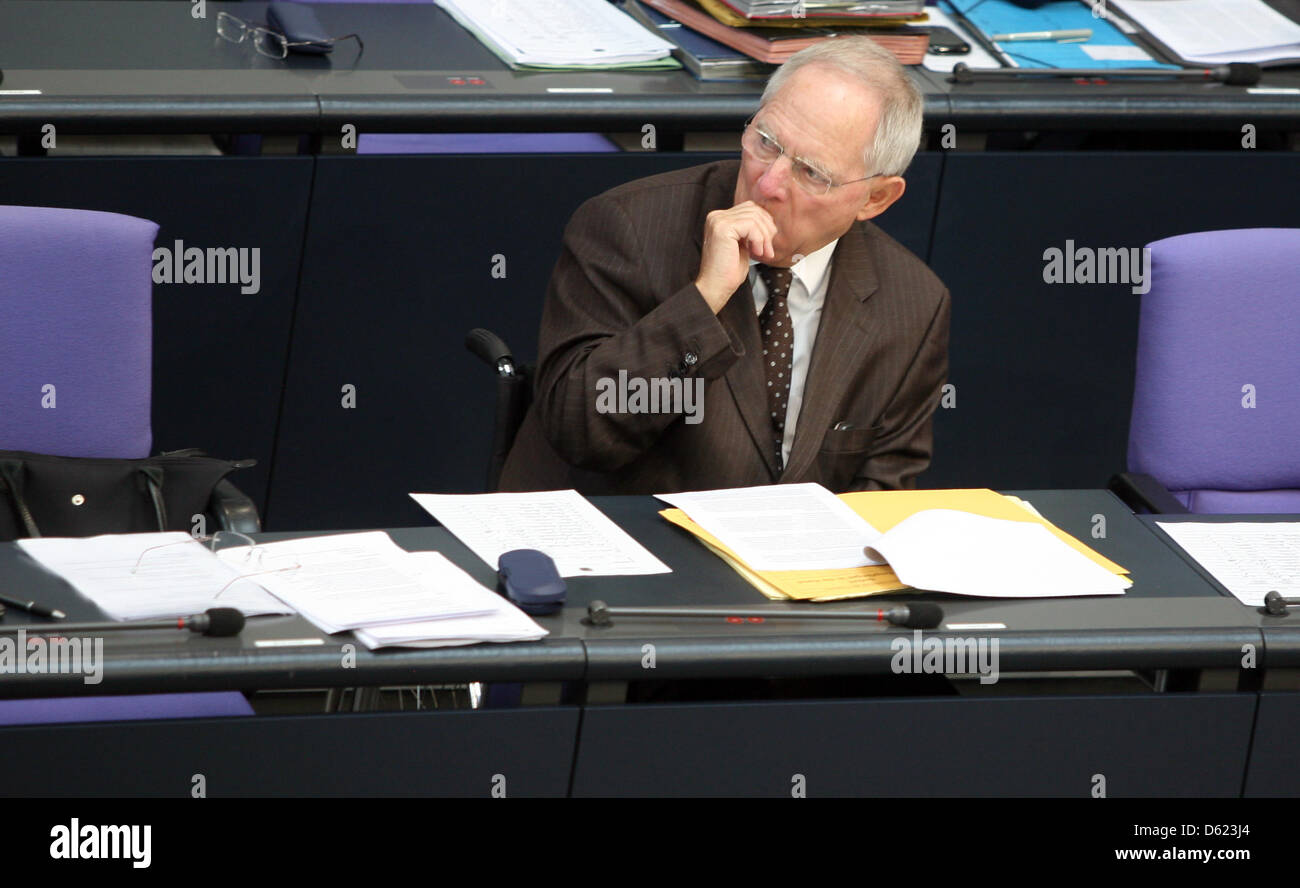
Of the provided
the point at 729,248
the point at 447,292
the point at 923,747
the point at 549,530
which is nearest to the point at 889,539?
the point at 923,747

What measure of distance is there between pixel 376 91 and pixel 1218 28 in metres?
1.74

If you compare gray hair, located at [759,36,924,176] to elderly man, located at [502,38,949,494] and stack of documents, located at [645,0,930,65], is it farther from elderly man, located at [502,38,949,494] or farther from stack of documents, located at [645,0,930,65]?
stack of documents, located at [645,0,930,65]

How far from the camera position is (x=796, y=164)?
2.66 metres

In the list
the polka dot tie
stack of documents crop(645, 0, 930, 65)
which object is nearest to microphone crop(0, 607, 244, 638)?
the polka dot tie

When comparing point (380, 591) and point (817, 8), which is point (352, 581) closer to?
point (380, 591)

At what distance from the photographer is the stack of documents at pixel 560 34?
11.7 ft

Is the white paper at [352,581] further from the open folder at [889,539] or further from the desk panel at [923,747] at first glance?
the open folder at [889,539]

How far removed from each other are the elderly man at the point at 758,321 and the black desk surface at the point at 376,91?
665 mm

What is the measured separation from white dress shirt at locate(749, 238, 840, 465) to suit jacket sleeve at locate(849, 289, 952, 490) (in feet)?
0.41

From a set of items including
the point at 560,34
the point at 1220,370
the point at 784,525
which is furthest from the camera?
the point at 560,34

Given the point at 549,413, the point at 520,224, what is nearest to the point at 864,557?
the point at 549,413

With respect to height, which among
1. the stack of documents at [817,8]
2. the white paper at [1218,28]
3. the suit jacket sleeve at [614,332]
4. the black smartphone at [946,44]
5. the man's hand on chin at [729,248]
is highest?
the stack of documents at [817,8]

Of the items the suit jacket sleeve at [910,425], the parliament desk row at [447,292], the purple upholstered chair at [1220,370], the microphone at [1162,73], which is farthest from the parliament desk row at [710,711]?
the microphone at [1162,73]

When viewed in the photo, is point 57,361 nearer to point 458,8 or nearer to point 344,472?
point 344,472
